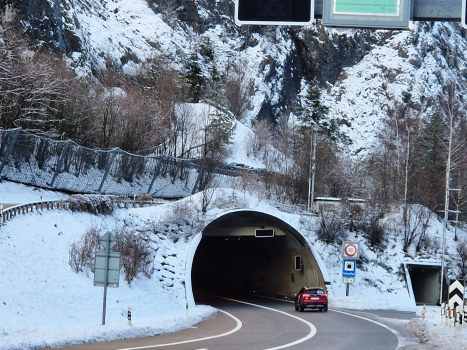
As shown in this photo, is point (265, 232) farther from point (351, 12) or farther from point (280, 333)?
point (351, 12)

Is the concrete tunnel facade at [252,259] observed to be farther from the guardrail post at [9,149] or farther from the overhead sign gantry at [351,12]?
the overhead sign gantry at [351,12]

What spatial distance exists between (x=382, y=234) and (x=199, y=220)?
13.7 m

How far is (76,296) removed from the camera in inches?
979

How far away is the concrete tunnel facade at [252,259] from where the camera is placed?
3819cm

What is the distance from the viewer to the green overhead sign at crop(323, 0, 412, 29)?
8211 mm

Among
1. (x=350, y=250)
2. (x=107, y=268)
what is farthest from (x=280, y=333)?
(x=350, y=250)

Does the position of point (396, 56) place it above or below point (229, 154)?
above

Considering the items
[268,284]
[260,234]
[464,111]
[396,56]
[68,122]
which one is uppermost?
[396,56]

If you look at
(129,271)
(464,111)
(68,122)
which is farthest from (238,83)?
(129,271)

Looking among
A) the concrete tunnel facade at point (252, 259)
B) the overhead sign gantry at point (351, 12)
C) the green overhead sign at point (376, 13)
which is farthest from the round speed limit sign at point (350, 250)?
the green overhead sign at point (376, 13)

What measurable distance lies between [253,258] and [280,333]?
26.7 meters

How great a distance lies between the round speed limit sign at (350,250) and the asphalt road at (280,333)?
5604 millimetres

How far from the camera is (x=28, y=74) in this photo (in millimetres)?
40875

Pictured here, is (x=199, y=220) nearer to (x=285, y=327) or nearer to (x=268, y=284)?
(x=268, y=284)
